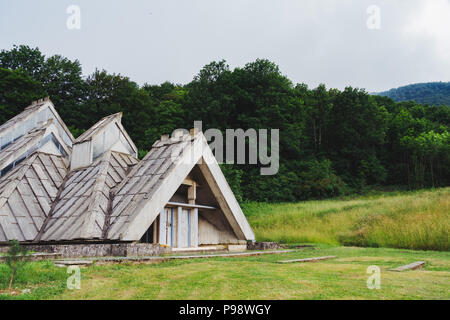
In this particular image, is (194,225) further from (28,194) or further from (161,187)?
(28,194)

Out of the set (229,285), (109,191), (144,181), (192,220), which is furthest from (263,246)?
(229,285)

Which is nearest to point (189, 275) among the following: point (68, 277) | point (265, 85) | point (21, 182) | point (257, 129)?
point (68, 277)

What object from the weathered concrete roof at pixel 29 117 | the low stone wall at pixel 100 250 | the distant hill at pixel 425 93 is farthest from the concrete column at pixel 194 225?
the distant hill at pixel 425 93

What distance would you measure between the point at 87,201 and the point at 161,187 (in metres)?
2.20

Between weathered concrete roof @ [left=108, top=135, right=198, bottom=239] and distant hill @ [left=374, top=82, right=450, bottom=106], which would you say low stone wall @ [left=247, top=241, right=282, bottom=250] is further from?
distant hill @ [left=374, top=82, right=450, bottom=106]

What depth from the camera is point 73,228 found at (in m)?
10.2

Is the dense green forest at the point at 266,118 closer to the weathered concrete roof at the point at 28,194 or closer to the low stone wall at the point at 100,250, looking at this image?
the weathered concrete roof at the point at 28,194

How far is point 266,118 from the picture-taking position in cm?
3944

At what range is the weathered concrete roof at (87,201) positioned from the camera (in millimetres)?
10070

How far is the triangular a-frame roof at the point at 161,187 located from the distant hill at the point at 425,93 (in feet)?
284

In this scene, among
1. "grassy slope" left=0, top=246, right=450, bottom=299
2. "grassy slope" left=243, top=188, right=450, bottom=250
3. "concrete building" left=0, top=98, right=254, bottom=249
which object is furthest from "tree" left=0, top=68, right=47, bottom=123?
"grassy slope" left=0, top=246, right=450, bottom=299

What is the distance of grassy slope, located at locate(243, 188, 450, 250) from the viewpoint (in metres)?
13.9

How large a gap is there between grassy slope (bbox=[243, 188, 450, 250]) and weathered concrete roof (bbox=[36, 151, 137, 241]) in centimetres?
836
